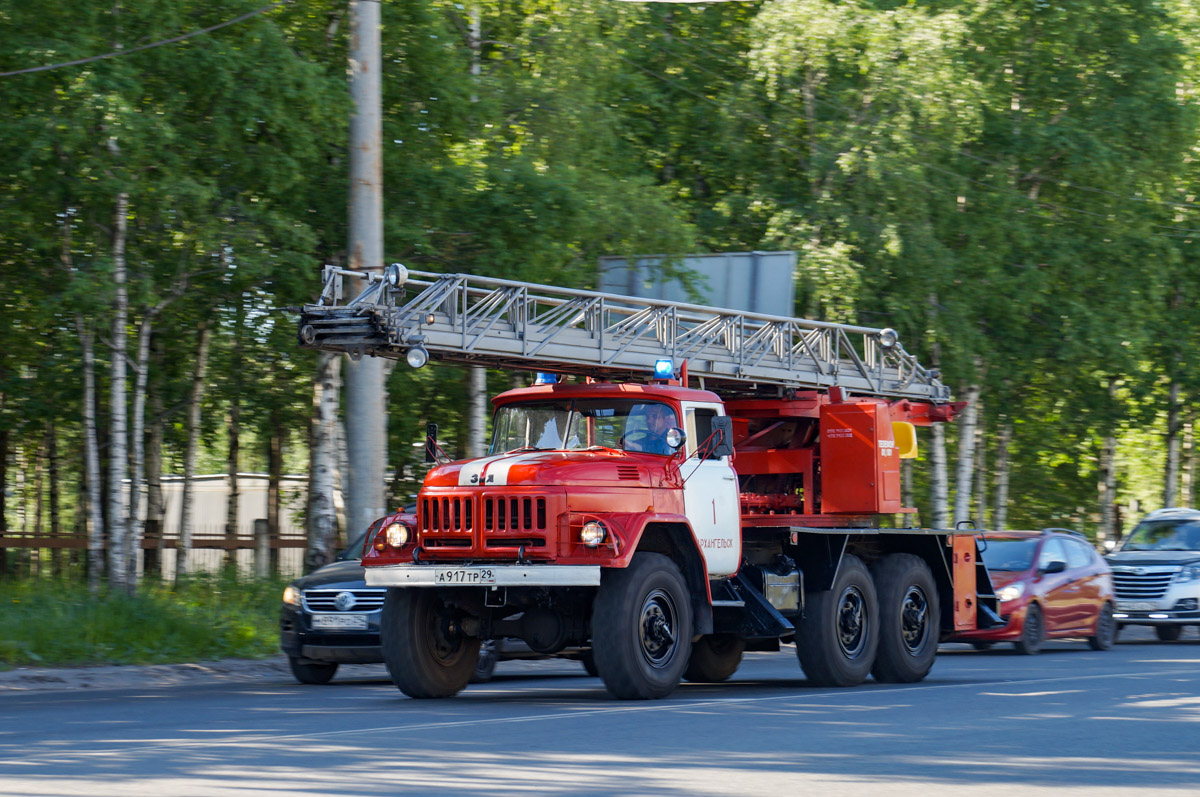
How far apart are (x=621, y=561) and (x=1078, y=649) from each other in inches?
491

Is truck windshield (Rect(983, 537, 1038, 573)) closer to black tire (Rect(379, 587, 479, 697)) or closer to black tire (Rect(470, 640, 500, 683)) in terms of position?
black tire (Rect(470, 640, 500, 683))

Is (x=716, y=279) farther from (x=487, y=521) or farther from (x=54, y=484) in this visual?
(x=54, y=484)

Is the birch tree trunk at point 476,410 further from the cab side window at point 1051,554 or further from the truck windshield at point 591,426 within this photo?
the truck windshield at point 591,426

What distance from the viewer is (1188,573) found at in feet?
79.0

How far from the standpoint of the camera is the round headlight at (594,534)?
12320 mm

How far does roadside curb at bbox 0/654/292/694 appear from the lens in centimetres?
1496

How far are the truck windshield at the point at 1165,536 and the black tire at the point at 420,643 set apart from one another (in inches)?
622

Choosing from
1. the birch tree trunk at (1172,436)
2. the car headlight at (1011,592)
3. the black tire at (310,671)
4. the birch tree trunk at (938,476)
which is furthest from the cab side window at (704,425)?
the birch tree trunk at (1172,436)

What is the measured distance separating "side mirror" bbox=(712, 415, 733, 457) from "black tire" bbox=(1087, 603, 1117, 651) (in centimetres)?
1038

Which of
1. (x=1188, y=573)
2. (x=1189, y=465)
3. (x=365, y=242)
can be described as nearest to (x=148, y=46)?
(x=365, y=242)

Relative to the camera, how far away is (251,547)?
32.2 m

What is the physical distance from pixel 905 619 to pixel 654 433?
→ 4301 mm

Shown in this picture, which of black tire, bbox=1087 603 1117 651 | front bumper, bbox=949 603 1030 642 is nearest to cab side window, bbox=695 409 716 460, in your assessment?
front bumper, bbox=949 603 1030 642

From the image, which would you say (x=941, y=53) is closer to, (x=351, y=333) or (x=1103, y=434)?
(x=1103, y=434)
